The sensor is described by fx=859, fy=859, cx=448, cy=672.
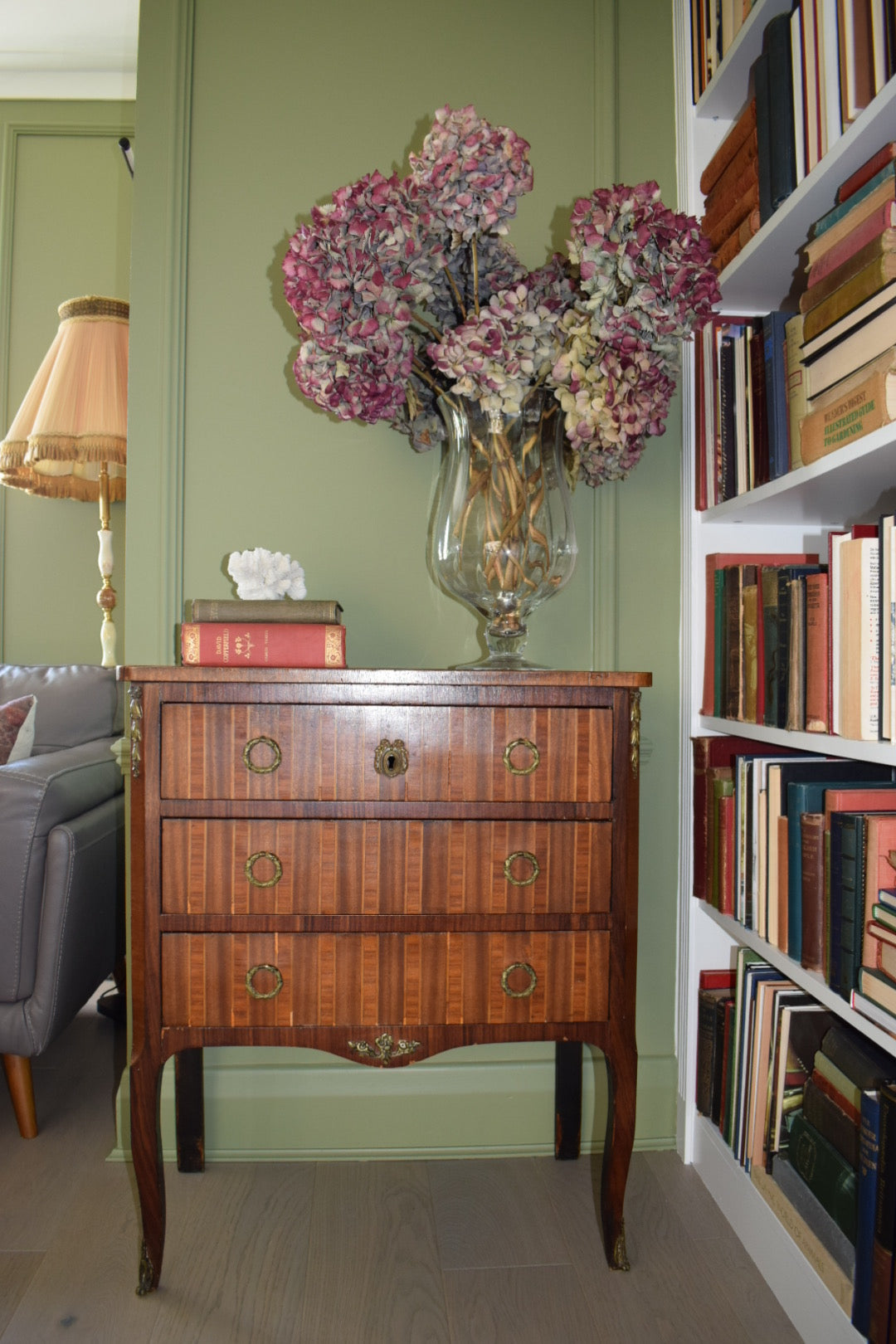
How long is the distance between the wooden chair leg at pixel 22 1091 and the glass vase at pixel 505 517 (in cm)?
117

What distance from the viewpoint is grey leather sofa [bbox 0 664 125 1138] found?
155cm

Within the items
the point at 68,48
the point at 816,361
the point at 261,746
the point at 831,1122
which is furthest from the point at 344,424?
the point at 68,48

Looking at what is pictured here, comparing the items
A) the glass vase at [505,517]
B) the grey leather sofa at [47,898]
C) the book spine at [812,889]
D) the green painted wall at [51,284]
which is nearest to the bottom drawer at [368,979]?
the book spine at [812,889]

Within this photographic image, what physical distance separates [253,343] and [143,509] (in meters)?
0.37

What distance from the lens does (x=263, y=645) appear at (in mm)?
1178

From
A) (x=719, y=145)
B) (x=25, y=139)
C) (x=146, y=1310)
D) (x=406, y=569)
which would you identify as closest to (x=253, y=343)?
A: (x=406, y=569)

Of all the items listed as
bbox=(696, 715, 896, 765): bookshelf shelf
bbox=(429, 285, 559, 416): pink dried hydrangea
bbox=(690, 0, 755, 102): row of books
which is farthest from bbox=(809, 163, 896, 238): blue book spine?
bbox=(696, 715, 896, 765): bookshelf shelf

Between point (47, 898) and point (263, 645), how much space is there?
2.55ft

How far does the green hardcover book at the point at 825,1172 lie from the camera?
1.08 meters

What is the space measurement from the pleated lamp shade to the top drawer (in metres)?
1.41

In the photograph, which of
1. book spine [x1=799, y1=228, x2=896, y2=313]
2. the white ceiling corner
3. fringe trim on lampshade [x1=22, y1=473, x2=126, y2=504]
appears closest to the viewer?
book spine [x1=799, y1=228, x2=896, y2=313]

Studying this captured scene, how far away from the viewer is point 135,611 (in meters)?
1.57

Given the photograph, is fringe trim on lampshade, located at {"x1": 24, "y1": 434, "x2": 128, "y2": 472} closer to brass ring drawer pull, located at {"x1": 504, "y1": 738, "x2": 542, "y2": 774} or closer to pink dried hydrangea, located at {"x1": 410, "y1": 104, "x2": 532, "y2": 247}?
pink dried hydrangea, located at {"x1": 410, "y1": 104, "x2": 532, "y2": 247}

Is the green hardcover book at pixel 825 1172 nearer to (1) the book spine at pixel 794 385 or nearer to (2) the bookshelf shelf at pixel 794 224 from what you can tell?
(1) the book spine at pixel 794 385
